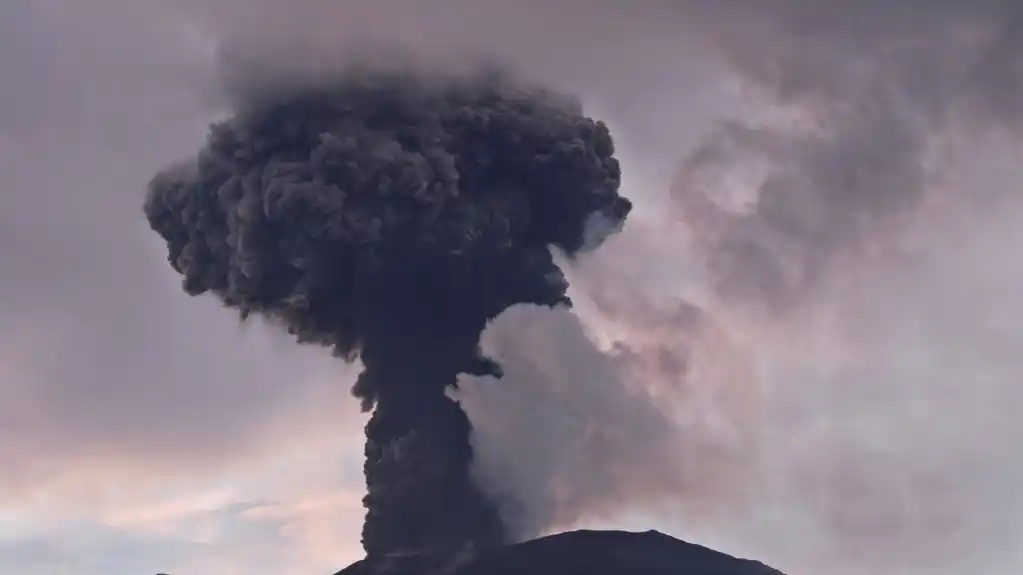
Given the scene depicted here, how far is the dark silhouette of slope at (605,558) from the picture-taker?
2869 inches

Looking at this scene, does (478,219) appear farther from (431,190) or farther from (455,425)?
(455,425)

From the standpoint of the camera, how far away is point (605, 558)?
8819 centimetres

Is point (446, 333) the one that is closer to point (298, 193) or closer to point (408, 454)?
point (408, 454)

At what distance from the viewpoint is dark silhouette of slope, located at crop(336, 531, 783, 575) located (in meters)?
72.9

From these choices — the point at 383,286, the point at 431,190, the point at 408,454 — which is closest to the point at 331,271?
the point at 383,286

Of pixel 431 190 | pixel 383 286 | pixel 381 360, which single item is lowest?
pixel 381 360

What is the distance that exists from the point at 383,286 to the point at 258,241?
8.51 meters

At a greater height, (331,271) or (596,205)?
(596,205)

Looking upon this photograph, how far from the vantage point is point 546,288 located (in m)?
68.9

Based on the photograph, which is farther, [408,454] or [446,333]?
[446,333]

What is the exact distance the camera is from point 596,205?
72000 millimetres

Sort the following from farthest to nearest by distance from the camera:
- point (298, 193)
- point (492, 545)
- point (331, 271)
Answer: point (492, 545) → point (331, 271) → point (298, 193)

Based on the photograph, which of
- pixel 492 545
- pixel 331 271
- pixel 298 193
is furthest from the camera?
pixel 492 545

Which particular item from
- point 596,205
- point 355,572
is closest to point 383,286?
point 596,205
